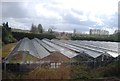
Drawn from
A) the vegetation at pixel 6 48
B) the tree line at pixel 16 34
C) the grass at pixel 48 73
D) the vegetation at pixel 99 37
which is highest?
the tree line at pixel 16 34

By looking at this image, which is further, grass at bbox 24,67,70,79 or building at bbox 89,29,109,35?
building at bbox 89,29,109,35

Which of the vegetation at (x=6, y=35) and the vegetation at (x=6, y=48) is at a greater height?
the vegetation at (x=6, y=35)

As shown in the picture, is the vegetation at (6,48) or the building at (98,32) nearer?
the vegetation at (6,48)

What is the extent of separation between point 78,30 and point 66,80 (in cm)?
88

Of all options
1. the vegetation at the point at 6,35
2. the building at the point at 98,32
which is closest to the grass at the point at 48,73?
the vegetation at the point at 6,35

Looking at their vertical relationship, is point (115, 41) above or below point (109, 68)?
above

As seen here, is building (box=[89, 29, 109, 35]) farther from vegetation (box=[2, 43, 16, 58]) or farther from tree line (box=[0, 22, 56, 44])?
vegetation (box=[2, 43, 16, 58])

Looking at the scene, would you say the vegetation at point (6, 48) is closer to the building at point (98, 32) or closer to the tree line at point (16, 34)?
the tree line at point (16, 34)

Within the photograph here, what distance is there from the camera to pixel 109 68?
14.7 ft

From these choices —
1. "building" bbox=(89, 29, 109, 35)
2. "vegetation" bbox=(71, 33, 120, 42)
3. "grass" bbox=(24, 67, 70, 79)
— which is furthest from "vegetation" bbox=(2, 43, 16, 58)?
"building" bbox=(89, 29, 109, 35)

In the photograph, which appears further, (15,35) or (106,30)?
(106,30)

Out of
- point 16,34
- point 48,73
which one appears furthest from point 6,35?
point 48,73

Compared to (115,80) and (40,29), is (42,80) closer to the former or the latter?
(40,29)

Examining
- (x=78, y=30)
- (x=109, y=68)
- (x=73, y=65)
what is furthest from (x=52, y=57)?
(x=109, y=68)
